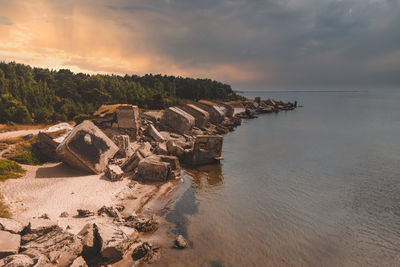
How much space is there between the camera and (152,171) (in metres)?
15.7

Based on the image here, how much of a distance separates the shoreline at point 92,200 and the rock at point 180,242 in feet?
0.76

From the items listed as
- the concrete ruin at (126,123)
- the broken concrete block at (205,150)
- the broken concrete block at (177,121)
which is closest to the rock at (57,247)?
the broken concrete block at (205,150)

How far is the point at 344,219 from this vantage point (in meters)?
12.6

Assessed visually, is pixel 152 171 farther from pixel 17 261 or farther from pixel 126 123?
pixel 17 261

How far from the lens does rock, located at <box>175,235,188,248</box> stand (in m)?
9.28

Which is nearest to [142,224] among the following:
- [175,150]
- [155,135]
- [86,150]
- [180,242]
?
[180,242]

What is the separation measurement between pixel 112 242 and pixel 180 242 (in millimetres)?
2848

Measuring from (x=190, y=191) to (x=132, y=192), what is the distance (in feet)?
12.6

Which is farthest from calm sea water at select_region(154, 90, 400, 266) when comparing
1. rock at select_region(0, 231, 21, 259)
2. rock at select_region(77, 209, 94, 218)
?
rock at select_region(0, 231, 21, 259)

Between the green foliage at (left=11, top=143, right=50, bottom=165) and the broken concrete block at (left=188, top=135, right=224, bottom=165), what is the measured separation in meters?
11.7

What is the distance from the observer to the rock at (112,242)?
7.79 m

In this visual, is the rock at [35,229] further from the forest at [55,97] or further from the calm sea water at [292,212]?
the forest at [55,97]

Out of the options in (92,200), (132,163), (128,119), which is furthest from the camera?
→ (128,119)

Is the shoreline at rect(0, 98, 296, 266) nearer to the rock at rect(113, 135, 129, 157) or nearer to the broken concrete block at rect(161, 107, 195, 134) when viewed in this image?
the rock at rect(113, 135, 129, 157)
